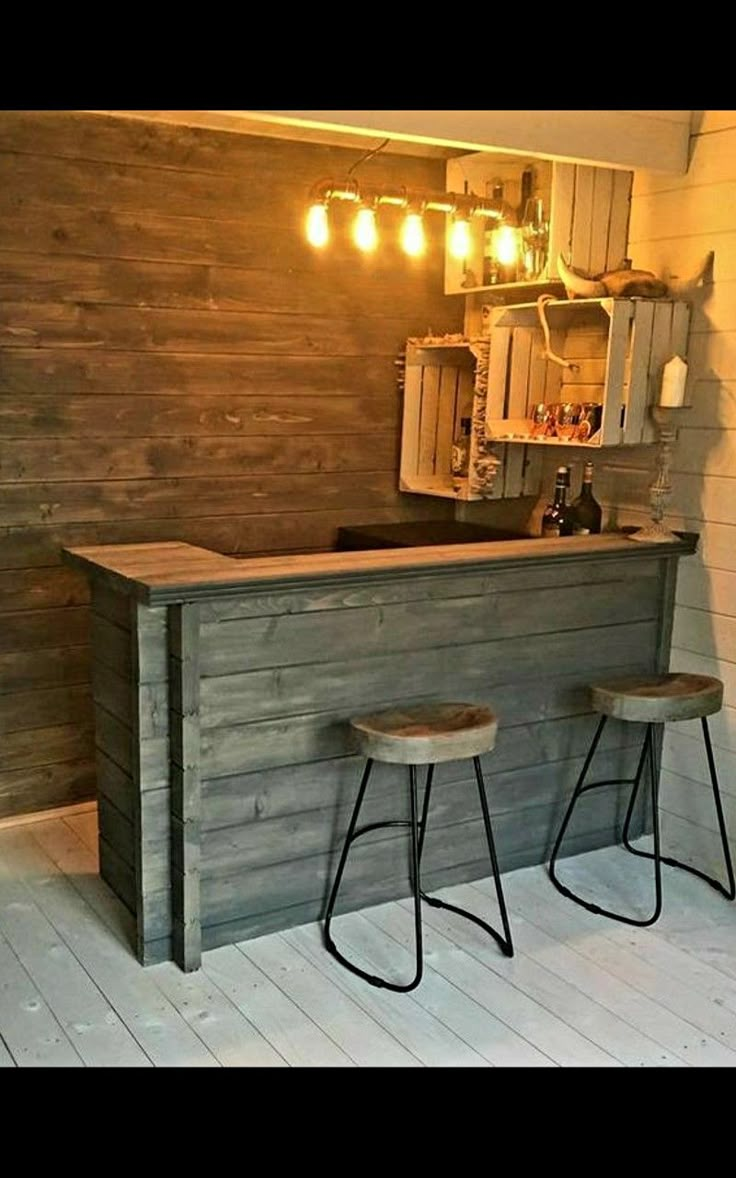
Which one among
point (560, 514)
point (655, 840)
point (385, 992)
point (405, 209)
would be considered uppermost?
point (405, 209)

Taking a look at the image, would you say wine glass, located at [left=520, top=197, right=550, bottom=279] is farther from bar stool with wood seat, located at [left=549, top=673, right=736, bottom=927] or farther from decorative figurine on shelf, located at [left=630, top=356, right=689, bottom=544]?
bar stool with wood seat, located at [left=549, top=673, right=736, bottom=927]

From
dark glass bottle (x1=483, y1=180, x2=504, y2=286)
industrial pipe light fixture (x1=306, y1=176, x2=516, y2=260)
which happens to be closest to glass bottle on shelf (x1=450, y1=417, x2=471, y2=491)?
dark glass bottle (x1=483, y1=180, x2=504, y2=286)

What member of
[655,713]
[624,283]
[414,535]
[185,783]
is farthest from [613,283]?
[185,783]

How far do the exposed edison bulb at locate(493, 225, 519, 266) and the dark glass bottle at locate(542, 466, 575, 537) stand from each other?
66cm

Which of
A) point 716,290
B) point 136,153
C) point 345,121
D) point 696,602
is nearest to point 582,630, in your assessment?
point 696,602

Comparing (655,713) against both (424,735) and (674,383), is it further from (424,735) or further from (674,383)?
(674,383)

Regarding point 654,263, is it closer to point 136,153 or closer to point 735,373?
point 735,373

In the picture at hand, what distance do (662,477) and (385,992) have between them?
156cm

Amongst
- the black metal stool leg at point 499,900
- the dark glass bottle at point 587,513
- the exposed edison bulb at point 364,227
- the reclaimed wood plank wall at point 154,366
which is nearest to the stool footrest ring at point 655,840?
the black metal stool leg at point 499,900

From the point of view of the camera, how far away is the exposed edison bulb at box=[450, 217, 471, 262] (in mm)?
3406

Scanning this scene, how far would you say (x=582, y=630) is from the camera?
2947 mm

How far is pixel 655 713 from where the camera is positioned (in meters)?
2.65

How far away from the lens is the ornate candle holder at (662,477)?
9.67 ft
